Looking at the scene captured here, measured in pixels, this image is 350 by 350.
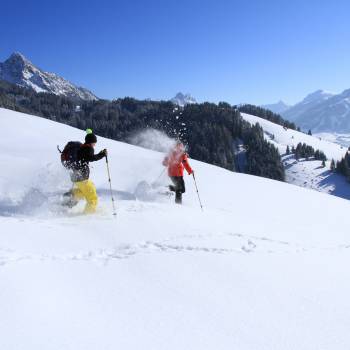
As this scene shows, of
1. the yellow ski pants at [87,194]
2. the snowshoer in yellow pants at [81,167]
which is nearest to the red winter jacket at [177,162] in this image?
the snowshoer in yellow pants at [81,167]

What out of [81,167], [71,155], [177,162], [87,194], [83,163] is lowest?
[87,194]

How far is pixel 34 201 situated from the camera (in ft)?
43.1

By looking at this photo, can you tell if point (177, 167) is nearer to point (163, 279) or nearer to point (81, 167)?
point (81, 167)

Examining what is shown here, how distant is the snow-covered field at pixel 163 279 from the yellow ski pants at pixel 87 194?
2.21 ft

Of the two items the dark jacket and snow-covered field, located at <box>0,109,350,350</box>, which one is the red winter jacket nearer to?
snow-covered field, located at <box>0,109,350,350</box>

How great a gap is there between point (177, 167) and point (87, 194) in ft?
16.7

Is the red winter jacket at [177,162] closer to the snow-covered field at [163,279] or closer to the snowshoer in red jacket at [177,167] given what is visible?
the snowshoer in red jacket at [177,167]

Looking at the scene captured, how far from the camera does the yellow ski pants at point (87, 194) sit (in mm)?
12758

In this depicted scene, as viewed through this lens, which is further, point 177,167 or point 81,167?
point 177,167

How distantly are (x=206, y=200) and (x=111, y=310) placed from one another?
1249cm

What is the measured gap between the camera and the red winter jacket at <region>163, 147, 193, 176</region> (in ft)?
55.5

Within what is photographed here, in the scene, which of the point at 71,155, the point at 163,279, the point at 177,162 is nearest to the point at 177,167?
the point at 177,162

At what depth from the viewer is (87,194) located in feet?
42.1

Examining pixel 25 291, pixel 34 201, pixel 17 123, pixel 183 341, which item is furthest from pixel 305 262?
pixel 17 123
